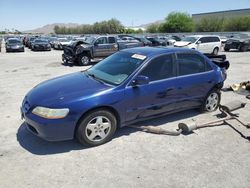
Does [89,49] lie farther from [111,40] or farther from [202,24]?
[202,24]

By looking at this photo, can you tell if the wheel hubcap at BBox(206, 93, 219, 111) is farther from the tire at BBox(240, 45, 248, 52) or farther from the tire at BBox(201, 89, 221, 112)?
the tire at BBox(240, 45, 248, 52)

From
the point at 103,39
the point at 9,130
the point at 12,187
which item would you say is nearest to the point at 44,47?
the point at 103,39

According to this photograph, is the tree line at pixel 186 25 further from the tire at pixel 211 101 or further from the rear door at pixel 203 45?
the tire at pixel 211 101

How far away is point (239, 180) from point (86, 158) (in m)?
2.18

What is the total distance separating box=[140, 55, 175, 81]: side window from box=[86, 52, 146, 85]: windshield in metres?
0.19

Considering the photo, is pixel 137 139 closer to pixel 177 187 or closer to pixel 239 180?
pixel 177 187

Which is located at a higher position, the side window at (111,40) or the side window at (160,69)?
the side window at (160,69)

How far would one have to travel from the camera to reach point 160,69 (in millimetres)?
4770

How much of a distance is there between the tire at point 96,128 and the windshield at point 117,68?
629 millimetres

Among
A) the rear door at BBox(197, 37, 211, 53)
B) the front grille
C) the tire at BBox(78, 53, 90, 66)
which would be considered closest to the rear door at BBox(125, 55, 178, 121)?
the tire at BBox(78, 53, 90, 66)

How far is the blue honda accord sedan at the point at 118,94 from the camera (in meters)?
3.88

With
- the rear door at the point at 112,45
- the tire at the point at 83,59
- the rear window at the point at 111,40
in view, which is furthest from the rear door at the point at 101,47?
the tire at the point at 83,59

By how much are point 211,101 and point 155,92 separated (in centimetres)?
189

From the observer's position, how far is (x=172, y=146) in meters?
4.25
